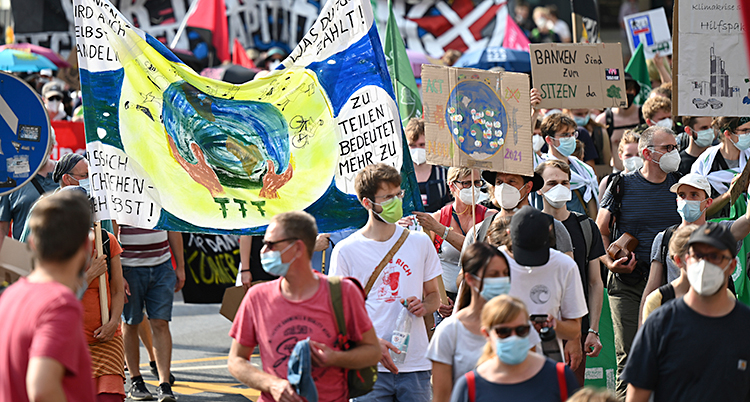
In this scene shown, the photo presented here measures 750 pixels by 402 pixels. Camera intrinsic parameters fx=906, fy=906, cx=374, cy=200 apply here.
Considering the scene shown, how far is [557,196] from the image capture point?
219 inches

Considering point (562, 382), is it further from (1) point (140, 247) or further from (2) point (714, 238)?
(1) point (140, 247)

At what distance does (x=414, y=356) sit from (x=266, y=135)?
1831 mm

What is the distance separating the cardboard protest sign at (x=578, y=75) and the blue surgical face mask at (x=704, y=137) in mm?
839

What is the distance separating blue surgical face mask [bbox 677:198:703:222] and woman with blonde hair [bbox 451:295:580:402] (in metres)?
2.52

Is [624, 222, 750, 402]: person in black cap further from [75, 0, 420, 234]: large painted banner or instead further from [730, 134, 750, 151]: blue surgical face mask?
[730, 134, 750, 151]: blue surgical face mask

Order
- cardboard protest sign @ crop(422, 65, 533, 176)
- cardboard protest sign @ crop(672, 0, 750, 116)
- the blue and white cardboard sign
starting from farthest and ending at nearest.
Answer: cardboard protest sign @ crop(672, 0, 750, 116) → cardboard protest sign @ crop(422, 65, 533, 176) → the blue and white cardboard sign

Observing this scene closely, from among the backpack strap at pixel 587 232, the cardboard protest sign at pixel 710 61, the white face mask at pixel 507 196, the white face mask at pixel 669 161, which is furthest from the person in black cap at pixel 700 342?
the cardboard protest sign at pixel 710 61

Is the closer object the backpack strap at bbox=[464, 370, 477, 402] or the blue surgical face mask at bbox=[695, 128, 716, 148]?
the backpack strap at bbox=[464, 370, 477, 402]

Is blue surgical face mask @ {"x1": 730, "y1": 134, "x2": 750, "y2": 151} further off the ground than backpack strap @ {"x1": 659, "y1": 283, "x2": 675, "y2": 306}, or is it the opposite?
blue surgical face mask @ {"x1": 730, "y1": 134, "x2": 750, "y2": 151}

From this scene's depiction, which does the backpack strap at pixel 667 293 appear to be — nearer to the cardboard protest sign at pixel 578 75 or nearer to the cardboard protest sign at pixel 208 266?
the cardboard protest sign at pixel 578 75

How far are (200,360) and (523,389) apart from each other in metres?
5.48

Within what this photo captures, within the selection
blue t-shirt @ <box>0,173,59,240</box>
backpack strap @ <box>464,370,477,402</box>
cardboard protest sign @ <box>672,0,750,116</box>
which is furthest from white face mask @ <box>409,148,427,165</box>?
backpack strap @ <box>464,370,477,402</box>

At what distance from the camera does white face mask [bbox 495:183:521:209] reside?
17.9 ft

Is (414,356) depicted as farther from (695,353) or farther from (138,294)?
(138,294)
